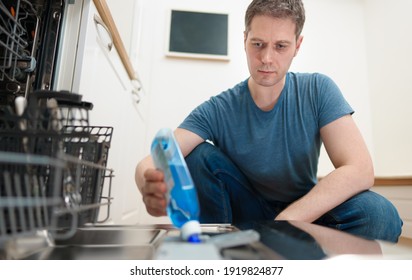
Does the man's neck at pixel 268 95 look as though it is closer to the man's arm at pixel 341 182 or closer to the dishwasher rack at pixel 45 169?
the man's arm at pixel 341 182

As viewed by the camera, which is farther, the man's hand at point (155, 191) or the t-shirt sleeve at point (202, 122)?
the t-shirt sleeve at point (202, 122)

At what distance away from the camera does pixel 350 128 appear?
90 centimetres

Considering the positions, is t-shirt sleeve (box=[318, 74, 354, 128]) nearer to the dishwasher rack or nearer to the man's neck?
the man's neck

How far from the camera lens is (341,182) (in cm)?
79

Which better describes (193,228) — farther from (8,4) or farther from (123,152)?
(123,152)

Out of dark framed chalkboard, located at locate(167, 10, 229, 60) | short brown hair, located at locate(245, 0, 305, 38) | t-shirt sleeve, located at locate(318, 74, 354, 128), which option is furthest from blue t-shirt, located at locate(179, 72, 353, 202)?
dark framed chalkboard, located at locate(167, 10, 229, 60)

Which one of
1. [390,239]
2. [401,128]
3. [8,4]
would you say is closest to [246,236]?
[390,239]

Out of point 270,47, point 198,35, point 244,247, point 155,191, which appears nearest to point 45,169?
point 155,191

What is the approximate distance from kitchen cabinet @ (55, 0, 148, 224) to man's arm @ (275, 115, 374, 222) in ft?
1.99

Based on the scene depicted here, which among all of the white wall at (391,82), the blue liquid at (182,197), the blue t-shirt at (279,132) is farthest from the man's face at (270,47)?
the white wall at (391,82)

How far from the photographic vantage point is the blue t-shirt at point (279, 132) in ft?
3.25

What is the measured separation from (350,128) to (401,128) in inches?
54.2

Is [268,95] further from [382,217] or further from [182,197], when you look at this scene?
[182,197]

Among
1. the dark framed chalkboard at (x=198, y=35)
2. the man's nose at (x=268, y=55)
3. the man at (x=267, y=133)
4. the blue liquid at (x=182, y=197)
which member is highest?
the dark framed chalkboard at (x=198, y=35)
